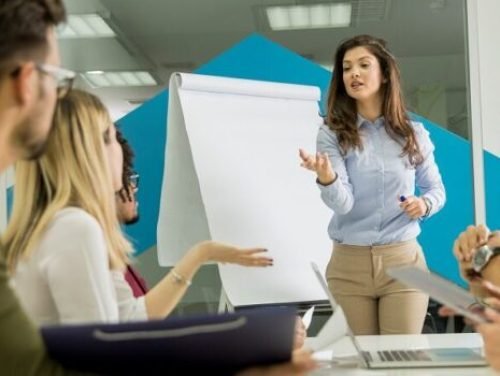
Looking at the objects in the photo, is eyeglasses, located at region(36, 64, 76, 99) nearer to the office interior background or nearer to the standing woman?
the standing woman

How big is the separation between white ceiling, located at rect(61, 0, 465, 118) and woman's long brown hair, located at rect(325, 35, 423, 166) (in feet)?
3.07

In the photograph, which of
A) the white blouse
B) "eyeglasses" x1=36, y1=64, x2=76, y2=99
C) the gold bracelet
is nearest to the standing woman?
the gold bracelet

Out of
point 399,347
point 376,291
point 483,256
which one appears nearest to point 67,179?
point 399,347

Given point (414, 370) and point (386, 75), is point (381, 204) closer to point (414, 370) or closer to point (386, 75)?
point (386, 75)

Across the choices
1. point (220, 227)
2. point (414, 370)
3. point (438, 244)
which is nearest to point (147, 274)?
point (220, 227)

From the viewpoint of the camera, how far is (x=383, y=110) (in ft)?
9.18

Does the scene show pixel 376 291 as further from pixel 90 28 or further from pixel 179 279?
pixel 90 28

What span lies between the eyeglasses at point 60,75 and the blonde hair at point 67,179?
28cm

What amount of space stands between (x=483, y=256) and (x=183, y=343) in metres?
1.31

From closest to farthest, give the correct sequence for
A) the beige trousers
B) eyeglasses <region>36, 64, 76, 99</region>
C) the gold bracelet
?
1. eyeglasses <region>36, 64, 76, 99</region>
2. the gold bracelet
3. the beige trousers

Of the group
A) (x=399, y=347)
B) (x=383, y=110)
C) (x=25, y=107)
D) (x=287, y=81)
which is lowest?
(x=399, y=347)

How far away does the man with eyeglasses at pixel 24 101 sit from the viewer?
0.83 metres

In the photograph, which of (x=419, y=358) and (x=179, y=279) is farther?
(x=179, y=279)

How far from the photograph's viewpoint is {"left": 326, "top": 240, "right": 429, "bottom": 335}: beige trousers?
2467mm
